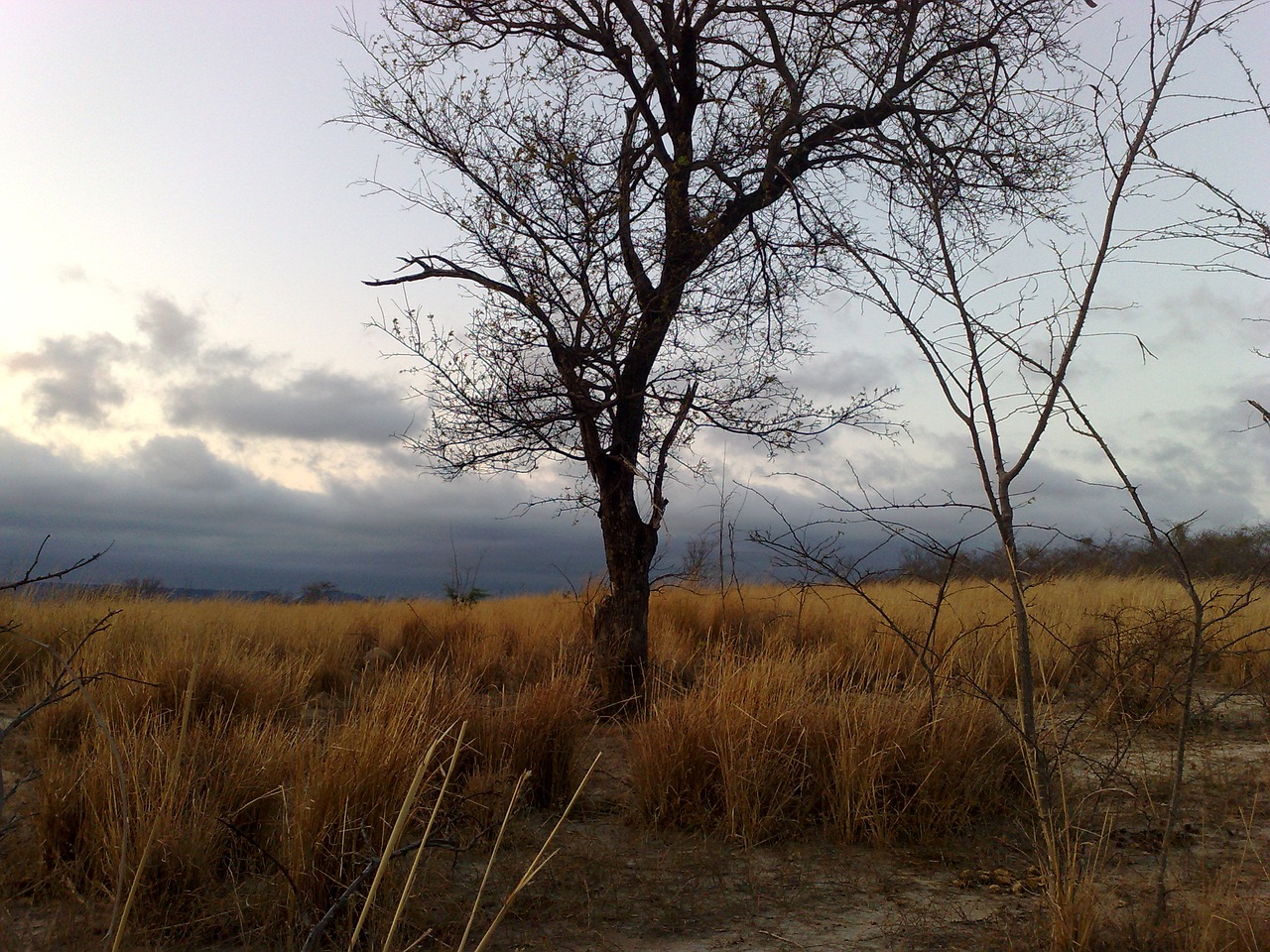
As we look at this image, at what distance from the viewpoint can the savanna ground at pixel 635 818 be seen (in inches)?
112

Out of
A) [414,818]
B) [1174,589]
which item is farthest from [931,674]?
[1174,589]

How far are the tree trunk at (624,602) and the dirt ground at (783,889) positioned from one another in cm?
190

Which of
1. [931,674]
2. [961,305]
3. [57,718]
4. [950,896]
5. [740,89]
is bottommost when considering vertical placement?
[950,896]

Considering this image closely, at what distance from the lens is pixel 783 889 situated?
3.38 metres

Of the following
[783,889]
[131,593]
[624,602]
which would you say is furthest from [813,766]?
[131,593]

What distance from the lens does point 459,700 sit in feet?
14.4

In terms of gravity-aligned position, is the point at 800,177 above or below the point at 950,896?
above

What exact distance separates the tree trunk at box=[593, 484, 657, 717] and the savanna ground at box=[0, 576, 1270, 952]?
47cm

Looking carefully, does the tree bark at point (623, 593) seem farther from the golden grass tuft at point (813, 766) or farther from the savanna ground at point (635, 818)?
the golden grass tuft at point (813, 766)

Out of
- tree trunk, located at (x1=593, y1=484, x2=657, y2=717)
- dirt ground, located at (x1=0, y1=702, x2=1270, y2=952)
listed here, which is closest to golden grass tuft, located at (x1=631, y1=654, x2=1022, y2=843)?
dirt ground, located at (x1=0, y1=702, x2=1270, y2=952)

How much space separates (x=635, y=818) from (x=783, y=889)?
2.93ft

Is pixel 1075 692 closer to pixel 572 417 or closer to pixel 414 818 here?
pixel 572 417

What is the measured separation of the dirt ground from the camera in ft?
9.45

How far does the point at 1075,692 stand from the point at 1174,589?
4.03m
